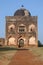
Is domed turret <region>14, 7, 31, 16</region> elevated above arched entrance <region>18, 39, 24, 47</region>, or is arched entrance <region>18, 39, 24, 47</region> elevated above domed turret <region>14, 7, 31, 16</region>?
domed turret <region>14, 7, 31, 16</region>

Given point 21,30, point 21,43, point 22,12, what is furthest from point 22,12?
point 21,43

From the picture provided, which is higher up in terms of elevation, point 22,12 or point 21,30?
point 22,12

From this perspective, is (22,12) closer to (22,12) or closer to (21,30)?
(22,12)

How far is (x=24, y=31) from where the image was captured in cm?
3609

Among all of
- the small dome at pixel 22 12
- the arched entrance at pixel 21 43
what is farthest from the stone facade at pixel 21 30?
the small dome at pixel 22 12

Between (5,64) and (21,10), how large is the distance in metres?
31.5

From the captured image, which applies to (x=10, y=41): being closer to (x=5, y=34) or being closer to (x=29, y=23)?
(x=5, y=34)

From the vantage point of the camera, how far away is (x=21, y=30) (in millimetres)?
36281

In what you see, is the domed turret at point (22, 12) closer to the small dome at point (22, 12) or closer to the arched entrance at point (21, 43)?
the small dome at point (22, 12)

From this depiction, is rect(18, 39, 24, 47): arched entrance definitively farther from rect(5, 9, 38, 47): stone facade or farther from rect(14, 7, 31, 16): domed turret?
rect(14, 7, 31, 16): domed turret

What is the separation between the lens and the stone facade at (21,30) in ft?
117

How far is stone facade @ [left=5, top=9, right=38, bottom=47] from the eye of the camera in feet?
117

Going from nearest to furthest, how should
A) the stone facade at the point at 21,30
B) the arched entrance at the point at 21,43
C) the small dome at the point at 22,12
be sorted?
the stone facade at the point at 21,30 < the arched entrance at the point at 21,43 < the small dome at the point at 22,12

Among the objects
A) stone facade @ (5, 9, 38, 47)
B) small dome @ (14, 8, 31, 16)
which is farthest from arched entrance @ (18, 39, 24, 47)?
small dome @ (14, 8, 31, 16)
